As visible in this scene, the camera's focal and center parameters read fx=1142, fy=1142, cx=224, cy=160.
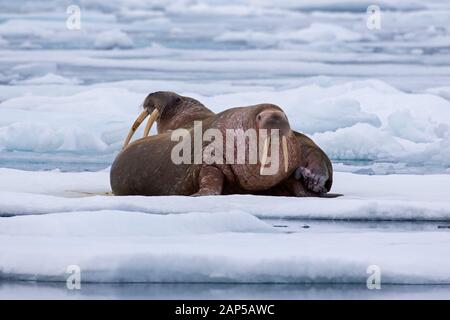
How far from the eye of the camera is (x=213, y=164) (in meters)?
8.70

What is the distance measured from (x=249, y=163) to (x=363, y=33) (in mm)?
9721

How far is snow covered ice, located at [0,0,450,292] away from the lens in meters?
5.69

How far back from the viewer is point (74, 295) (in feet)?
17.4

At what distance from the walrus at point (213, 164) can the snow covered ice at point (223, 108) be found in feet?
1.33

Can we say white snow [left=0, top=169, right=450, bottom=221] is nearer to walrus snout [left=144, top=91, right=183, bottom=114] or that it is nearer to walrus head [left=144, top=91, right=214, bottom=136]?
walrus head [left=144, top=91, right=214, bottom=136]

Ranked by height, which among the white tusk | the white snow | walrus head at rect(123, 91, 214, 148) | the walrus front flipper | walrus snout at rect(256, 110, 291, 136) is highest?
walrus head at rect(123, 91, 214, 148)

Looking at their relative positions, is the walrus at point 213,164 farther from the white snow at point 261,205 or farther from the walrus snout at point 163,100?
the walrus snout at point 163,100

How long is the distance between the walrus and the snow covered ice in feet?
1.33

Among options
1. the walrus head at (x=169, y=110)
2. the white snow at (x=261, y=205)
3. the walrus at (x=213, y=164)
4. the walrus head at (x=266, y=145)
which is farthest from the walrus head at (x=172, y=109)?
the white snow at (x=261, y=205)

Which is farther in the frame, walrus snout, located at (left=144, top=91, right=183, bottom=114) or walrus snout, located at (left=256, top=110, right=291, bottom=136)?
walrus snout, located at (left=144, top=91, right=183, bottom=114)

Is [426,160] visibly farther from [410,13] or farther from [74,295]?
[74,295]

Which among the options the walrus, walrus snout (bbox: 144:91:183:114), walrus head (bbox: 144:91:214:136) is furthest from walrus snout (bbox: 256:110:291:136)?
walrus snout (bbox: 144:91:183:114)

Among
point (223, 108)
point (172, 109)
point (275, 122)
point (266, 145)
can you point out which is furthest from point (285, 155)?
point (223, 108)

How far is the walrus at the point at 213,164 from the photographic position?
27.5 ft
